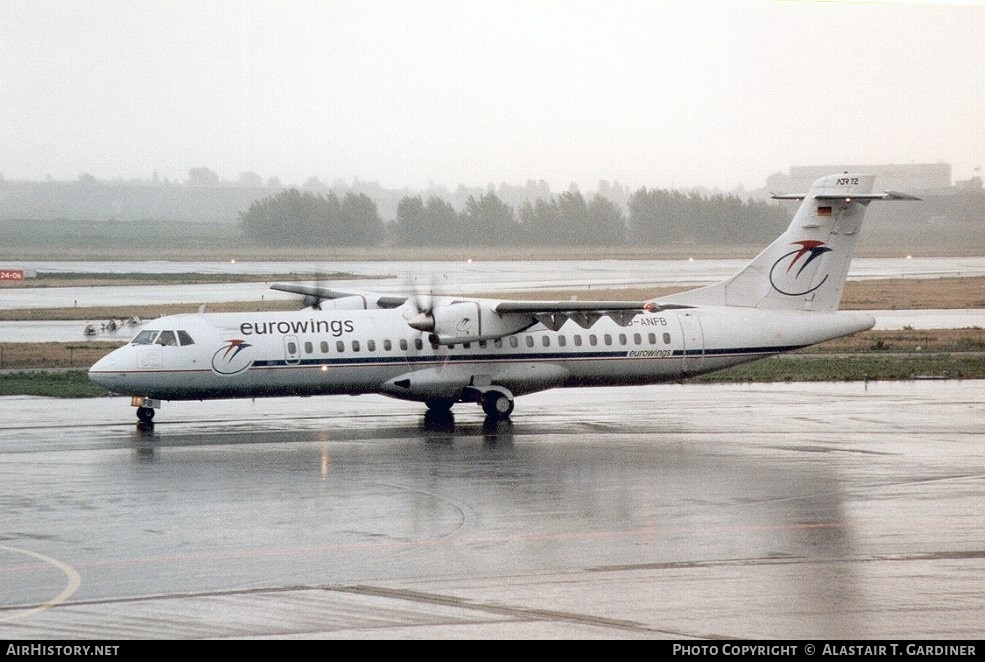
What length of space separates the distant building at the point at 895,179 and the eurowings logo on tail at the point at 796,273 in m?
24.9

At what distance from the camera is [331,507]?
17.7 meters

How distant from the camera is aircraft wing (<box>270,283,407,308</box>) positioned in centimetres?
3089

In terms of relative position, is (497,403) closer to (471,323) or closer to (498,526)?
(471,323)

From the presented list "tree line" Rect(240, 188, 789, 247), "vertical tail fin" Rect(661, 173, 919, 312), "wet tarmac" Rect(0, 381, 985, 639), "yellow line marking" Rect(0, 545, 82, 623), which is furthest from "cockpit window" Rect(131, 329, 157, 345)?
"tree line" Rect(240, 188, 789, 247)

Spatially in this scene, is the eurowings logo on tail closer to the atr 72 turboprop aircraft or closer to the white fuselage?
the atr 72 turboprop aircraft

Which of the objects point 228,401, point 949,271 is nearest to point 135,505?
point 228,401

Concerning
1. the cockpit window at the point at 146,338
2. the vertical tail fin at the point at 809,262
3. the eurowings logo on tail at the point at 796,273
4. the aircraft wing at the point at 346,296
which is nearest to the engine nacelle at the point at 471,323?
the aircraft wing at the point at 346,296

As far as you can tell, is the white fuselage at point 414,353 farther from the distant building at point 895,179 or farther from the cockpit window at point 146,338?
the distant building at point 895,179

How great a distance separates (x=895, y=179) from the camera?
2127 inches

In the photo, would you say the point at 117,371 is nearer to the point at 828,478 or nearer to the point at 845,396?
the point at 828,478

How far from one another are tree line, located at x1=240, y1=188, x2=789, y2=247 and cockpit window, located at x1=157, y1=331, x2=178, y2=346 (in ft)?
87.8

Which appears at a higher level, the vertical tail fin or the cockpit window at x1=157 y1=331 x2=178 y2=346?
the vertical tail fin

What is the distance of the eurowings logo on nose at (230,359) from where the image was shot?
86.1ft

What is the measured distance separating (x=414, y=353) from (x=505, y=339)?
212 cm
